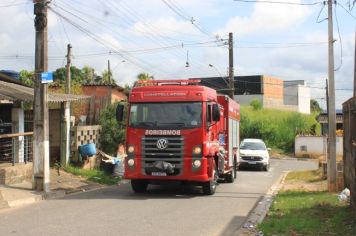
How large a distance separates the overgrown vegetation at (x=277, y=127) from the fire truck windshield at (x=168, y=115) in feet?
116

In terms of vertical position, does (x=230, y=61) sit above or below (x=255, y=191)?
above

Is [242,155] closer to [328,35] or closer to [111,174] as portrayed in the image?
[111,174]

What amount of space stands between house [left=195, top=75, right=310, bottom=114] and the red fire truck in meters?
52.2

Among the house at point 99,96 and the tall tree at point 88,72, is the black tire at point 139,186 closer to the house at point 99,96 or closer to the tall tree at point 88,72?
the house at point 99,96

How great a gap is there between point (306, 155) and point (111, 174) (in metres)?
27.2

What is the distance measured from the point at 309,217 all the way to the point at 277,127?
40624 millimetres

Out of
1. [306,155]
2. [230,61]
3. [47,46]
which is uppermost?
[230,61]

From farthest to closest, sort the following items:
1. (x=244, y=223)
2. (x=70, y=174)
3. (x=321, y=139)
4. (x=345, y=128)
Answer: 1. (x=321, y=139)
2. (x=70, y=174)
3. (x=345, y=128)
4. (x=244, y=223)

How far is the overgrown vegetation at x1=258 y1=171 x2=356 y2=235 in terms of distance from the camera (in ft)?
31.5

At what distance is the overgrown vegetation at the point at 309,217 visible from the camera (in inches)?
378

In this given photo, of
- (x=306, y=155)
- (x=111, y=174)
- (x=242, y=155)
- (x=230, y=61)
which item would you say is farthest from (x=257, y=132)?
(x=111, y=174)

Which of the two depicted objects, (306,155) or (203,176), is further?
(306,155)

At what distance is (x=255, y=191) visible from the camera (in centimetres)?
1814

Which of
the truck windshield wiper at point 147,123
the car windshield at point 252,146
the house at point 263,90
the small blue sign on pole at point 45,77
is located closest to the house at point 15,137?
the small blue sign on pole at point 45,77
